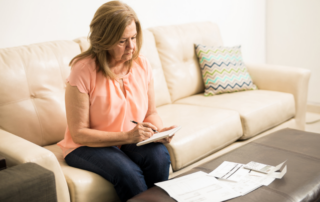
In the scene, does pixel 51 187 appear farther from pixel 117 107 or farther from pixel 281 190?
pixel 281 190

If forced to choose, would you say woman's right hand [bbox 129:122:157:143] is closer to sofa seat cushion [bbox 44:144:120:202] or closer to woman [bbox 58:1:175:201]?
woman [bbox 58:1:175:201]

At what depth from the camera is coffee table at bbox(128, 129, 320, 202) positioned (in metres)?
1.14

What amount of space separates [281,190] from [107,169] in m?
0.70

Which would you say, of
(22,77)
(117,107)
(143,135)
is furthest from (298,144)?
(22,77)

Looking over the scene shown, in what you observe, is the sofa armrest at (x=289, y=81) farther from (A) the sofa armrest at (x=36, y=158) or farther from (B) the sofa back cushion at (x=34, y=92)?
(A) the sofa armrest at (x=36, y=158)

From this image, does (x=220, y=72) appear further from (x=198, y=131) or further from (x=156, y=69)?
(x=198, y=131)

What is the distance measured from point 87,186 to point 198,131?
2.44 ft

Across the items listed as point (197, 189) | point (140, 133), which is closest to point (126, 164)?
point (140, 133)

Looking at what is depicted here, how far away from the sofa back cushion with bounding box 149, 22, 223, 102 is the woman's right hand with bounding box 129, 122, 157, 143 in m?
1.04

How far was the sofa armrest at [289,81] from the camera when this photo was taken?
247 cm

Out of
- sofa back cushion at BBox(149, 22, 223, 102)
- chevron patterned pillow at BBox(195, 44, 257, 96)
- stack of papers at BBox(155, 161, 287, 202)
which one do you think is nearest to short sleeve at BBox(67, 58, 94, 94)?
stack of papers at BBox(155, 161, 287, 202)

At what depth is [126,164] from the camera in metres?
1.38

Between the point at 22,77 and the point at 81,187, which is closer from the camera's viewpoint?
the point at 81,187

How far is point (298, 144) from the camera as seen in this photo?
5.12ft
